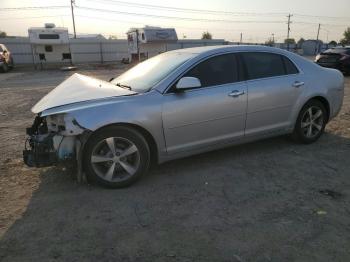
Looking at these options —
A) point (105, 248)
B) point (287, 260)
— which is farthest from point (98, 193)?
point (287, 260)

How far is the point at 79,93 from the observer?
15.8 feet

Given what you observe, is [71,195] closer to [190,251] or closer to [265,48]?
[190,251]

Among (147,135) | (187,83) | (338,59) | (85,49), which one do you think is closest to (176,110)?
(187,83)

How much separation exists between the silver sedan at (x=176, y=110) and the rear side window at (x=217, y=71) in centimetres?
1

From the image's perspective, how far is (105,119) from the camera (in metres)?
4.30

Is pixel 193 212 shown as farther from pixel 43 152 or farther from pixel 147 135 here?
pixel 43 152

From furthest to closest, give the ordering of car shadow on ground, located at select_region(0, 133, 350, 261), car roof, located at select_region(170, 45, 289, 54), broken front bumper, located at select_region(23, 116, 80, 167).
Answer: car roof, located at select_region(170, 45, 289, 54)
broken front bumper, located at select_region(23, 116, 80, 167)
car shadow on ground, located at select_region(0, 133, 350, 261)

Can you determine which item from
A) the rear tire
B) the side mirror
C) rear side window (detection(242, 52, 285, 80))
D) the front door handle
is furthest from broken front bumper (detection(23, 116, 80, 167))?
the rear tire

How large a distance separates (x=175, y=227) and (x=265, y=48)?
328 cm

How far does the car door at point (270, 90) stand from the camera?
538 cm

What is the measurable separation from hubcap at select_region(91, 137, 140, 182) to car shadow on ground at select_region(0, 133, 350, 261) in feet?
0.64

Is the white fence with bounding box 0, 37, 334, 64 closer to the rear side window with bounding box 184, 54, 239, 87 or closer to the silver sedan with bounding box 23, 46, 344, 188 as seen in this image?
the silver sedan with bounding box 23, 46, 344, 188

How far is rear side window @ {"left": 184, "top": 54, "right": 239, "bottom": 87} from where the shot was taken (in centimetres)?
504

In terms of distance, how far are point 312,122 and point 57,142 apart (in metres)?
3.93
